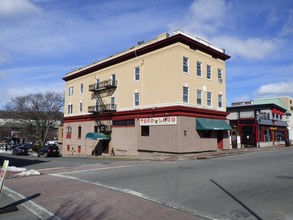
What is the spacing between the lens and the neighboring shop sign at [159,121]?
2959 cm

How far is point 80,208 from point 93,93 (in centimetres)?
3596

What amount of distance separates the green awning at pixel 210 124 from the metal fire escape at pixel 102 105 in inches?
476

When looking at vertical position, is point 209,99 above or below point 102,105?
below

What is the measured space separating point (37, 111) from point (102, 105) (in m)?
35.4

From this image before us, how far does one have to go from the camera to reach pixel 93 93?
43.7 m

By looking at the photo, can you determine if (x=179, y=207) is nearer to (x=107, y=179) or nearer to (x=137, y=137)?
(x=107, y=179)

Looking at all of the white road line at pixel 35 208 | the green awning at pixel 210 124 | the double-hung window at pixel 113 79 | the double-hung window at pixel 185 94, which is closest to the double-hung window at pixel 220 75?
the green awning at pixel 210 124

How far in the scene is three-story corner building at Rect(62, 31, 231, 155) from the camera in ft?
99.0

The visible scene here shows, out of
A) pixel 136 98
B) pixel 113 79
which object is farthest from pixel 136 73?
pixel 113 79

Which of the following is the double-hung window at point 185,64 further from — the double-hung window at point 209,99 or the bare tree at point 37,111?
the bare tree at point 37,111

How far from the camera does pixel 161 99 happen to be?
3153 centimetres

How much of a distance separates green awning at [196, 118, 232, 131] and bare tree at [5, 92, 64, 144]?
159 ft

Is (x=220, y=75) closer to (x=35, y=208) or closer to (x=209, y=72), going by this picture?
(x=209, y=72)

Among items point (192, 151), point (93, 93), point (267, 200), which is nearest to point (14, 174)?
point (267, 200)
